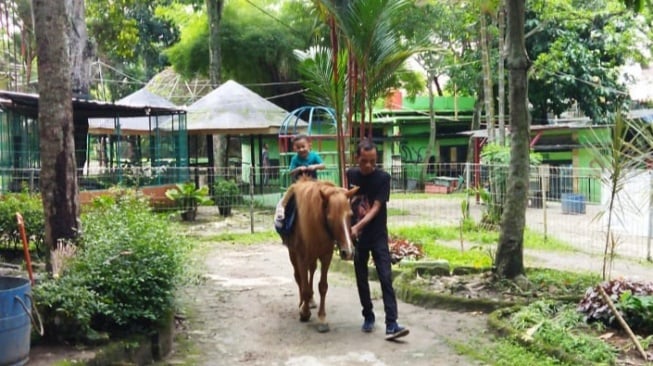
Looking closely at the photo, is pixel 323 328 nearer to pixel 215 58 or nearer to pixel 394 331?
pixel 394 331

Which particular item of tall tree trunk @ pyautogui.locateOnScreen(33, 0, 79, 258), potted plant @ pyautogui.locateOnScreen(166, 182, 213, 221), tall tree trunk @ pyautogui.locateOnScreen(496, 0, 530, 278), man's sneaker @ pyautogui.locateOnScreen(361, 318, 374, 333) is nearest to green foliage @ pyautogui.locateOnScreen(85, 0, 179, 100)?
potted plant @ pyautogui.locateOnScreen(166, 182, 213, 221)

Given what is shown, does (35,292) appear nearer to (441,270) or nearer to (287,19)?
(441,270)

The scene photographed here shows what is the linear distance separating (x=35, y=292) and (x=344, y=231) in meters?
2.56

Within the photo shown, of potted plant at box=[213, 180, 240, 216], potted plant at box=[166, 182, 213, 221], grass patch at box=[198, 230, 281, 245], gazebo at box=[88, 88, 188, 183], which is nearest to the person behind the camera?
grass patch at box=[198, 230, 281, 245]

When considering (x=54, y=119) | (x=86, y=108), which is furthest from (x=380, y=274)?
(x=86, y=108)

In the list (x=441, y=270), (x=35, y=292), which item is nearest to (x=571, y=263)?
(x=441, y=270)

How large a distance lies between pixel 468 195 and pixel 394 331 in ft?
28.4

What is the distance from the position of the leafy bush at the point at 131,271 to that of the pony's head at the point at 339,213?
1402 millimetres

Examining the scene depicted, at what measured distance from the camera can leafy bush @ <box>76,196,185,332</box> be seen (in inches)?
207

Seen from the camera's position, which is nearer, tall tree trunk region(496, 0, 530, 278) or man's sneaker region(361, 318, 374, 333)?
man's sneaker region(361, 318, 374, 333)

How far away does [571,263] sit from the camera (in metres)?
10.6

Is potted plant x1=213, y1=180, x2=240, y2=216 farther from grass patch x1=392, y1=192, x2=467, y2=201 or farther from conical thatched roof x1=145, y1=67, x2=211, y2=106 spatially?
conical thatched roof x1=145, y1=67, x2=211, y2=106

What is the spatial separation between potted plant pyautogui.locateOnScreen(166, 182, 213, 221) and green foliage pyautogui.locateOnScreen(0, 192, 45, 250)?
588 centimetres

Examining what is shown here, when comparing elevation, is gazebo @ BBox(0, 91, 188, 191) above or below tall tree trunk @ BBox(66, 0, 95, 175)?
below
